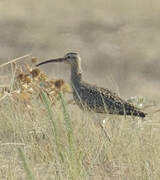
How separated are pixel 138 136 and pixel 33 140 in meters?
0.85

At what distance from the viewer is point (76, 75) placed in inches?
309

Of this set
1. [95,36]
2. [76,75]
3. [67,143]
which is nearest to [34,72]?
[76,75]

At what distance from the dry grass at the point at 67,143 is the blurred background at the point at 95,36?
19.4ft

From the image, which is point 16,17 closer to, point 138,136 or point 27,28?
point 27,28

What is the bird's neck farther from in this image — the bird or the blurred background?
the blurred background

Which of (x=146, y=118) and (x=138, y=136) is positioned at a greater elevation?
(x=146, y=118)

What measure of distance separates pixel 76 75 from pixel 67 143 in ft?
8.10

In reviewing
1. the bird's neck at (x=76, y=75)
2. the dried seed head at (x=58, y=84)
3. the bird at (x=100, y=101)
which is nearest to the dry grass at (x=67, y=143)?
the bird at (x=100, y=101)

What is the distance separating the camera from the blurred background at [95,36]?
1580 cm

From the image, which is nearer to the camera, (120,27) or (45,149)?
(45,149)

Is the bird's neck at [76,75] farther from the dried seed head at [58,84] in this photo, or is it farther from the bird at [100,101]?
the dried seed head at [58,84]

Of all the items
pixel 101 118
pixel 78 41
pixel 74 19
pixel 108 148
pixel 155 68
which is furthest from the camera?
pixel 74 19

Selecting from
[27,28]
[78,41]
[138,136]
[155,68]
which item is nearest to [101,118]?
[138,136]

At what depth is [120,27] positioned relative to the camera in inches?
795
